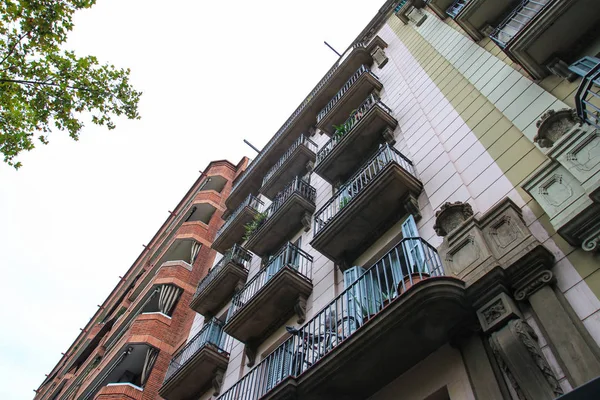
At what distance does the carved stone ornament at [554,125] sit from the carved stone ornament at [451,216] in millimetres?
1586

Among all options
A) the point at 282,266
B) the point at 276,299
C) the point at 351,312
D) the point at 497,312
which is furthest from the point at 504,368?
the point at 276,299

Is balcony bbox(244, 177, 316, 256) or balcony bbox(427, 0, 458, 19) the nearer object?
balcony bbox(427, 0, 458, 19)

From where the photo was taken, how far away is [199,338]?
625 inches

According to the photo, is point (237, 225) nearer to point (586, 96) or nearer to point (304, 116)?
point (304, 116)

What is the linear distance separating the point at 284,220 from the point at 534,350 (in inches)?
437

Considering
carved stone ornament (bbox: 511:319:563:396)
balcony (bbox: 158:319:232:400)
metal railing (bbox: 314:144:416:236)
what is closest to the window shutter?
carved stone ornament (bbox: 511:319:563:396)

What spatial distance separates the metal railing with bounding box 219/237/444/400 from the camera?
739 cm

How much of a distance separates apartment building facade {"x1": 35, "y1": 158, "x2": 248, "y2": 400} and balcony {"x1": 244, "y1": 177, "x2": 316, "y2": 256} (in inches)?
241

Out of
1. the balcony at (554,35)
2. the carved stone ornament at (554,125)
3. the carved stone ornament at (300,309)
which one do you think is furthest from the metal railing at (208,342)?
the balcony at (554,35)

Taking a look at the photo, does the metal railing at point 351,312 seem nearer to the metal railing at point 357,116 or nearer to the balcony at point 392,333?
the balcony at point 392,333

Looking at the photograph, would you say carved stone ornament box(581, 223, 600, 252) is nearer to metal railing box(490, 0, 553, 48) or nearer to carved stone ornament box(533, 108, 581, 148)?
carved stone ornament box(533, 108, 581, 148)

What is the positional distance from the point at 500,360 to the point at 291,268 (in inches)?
271

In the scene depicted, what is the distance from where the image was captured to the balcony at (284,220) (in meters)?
15.1

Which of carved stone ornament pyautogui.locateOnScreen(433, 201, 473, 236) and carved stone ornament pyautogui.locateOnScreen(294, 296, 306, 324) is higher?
carved stone ornament pyautogui.locateOnScreen(294, 296, 306, 324)
